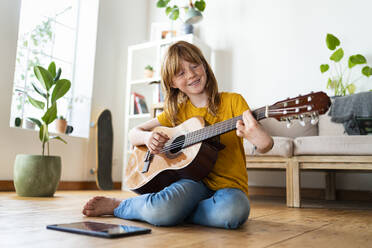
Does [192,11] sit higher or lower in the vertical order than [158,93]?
Answer: higher

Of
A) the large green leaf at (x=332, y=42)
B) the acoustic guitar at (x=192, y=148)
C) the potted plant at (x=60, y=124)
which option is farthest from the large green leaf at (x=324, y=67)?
the potted plant at (x=60, y=124)

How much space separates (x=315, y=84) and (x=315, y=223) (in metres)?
1.91

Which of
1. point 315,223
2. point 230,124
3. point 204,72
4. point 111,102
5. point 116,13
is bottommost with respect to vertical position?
point 315,223

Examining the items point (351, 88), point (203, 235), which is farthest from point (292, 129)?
point (203, 235)

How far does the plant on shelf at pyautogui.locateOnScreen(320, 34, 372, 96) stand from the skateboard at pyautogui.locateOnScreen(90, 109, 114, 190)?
1967 mm

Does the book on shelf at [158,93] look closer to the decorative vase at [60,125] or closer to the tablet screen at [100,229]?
the decorative vase at [60,125]

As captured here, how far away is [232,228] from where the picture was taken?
1.14 m

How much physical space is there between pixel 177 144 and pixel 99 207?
394mm

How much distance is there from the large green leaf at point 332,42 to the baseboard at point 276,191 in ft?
3.78

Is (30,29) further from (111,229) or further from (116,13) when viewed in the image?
(111,229)

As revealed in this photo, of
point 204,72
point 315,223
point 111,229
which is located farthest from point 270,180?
point 111,229

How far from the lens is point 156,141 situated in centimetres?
133

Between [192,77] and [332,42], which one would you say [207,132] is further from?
[332,42]

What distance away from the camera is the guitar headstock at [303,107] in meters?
0.97
